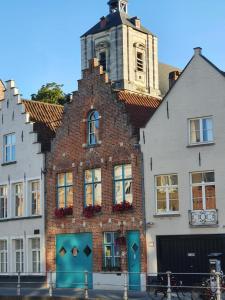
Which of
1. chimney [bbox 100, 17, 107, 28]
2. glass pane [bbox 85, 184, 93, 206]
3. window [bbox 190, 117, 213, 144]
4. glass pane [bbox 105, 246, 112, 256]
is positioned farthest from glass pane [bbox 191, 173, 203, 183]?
chimney [bbox 100, 17, 107, 28]

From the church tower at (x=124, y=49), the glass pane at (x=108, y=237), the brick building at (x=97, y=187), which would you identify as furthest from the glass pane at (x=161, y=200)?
the church tower at (x=124, y=49)

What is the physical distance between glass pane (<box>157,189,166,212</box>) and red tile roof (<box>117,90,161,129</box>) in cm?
301

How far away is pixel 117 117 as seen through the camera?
27.5 meters

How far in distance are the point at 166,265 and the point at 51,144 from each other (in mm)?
8546

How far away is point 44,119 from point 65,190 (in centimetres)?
501

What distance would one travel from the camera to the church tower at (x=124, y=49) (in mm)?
86188

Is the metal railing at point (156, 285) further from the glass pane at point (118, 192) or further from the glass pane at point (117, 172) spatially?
the glass pane at point (117, 172)

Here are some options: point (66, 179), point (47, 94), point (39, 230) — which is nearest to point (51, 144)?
point (66, 179)

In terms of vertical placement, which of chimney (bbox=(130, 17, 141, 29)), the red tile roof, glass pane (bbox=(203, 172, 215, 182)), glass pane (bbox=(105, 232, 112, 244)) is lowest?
glass pane (bbox=(105, 232, 112, 244))

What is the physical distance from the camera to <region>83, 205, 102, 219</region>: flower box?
1097 inches

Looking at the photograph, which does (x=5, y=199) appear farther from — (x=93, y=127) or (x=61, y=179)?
(x=93, y=127)

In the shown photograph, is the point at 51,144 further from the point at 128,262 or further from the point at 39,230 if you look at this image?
the point at 128,262

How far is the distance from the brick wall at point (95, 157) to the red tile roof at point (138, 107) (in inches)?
23.1

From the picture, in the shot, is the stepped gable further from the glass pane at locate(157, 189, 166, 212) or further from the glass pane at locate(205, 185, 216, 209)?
the glass pane at locate(205, 185, 216, 209)
